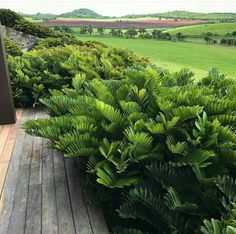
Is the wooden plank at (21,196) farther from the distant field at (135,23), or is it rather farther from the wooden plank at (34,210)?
the distant field at (135,23)

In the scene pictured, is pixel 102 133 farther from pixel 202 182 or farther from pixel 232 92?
pixel 232 92

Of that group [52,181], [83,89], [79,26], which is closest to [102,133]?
[52,181]

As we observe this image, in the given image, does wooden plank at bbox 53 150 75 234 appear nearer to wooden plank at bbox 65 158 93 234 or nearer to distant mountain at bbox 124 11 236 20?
wooden plank at bbox 65 158 93 234

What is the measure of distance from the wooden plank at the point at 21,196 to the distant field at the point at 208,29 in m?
17.5

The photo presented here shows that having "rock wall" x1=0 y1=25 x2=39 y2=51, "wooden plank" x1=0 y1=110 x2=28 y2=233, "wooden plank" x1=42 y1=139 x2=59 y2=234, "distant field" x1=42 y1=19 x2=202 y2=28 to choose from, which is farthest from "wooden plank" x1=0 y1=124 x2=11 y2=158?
"distant field" x1=42 y1=19 x2=202 y2=28

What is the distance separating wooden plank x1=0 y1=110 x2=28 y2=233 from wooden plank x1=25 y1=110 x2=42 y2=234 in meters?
0.14

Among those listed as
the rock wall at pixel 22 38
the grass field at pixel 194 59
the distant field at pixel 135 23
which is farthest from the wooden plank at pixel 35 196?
the distant field at pixel 135 23

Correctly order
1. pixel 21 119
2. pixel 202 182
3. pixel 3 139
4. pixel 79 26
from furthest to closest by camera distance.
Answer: pixel 79 26 → pixel 21 119 → pixel 3 139 → pixel 202 182

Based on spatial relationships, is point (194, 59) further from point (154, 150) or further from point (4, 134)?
point (154, 150)

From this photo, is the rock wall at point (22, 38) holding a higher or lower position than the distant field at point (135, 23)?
higher

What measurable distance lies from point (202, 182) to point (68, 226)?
958 millimetres

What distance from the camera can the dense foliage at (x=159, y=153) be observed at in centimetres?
236

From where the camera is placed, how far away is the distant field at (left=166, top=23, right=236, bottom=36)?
19.9m

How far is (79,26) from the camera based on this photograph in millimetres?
22000
